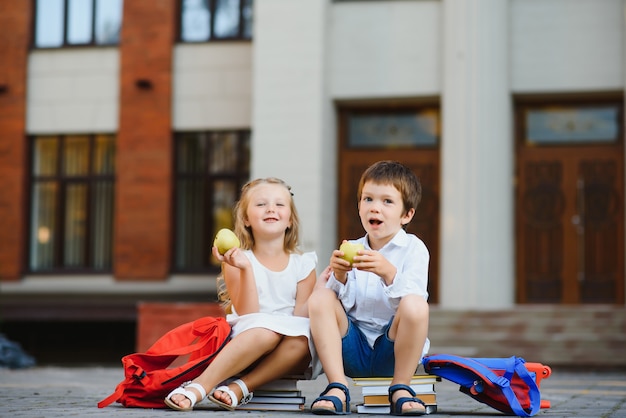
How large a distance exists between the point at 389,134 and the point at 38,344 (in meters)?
7.24

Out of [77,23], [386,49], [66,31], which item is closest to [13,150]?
[66,31]

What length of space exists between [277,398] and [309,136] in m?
10.5

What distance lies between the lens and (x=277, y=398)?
5742mm

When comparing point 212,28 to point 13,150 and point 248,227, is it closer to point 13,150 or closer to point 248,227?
point 13,150

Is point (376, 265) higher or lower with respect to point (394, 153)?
lower

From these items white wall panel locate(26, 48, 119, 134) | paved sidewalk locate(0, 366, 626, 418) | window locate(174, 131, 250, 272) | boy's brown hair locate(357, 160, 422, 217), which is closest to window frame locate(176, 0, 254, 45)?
white wall panel locate(26, 48, 119, 134)

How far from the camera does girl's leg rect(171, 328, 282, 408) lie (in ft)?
18.0

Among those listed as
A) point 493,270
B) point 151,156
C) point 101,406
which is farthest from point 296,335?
point 151,156

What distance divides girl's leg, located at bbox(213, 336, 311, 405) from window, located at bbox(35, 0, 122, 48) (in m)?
13.9

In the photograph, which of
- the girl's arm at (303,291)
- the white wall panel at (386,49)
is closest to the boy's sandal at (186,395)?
the girl's arm at (303,291)

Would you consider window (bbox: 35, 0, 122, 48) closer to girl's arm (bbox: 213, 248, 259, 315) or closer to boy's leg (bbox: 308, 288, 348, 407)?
girl's arm (bbox: 213, 248, 259, 315)

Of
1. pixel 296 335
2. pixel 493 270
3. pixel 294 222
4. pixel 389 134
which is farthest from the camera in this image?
pixel 389 134

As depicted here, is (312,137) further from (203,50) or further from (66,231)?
(66,231)

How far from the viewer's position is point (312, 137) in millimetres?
16016
